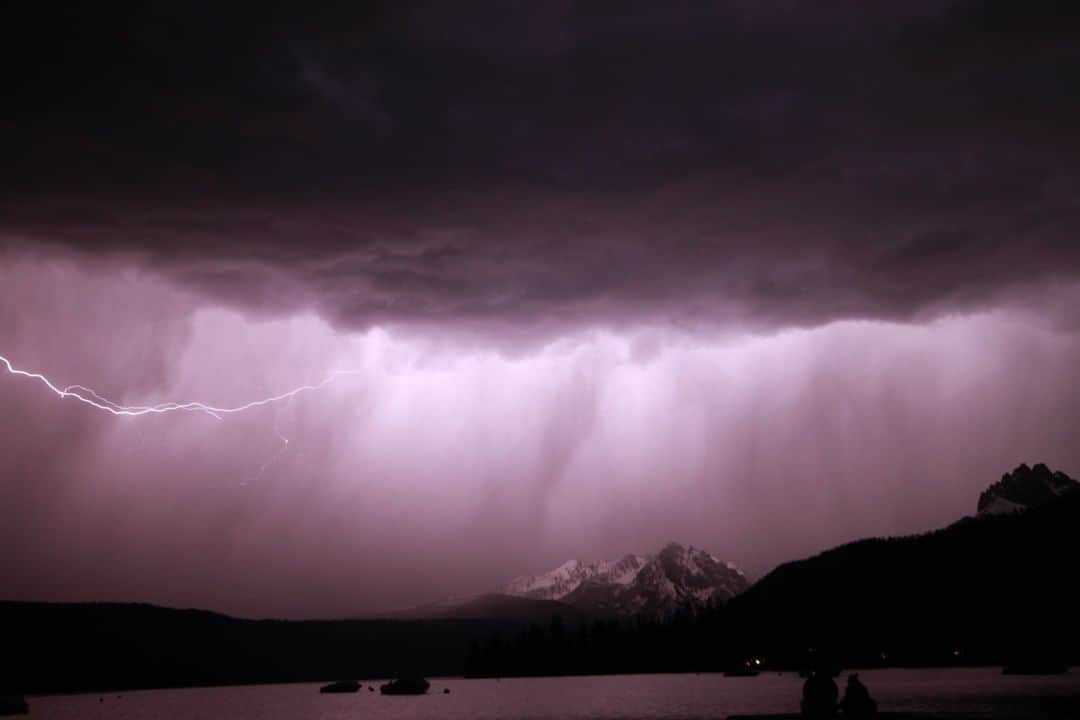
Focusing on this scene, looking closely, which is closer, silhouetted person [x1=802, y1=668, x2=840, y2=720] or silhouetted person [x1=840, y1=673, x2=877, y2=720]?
silhouetted person [x1=840, y1=673, x2=877, y2=720]

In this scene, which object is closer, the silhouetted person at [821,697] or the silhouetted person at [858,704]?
the silhouetted person at [858,704]

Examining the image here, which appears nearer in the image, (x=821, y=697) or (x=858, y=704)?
A: (x=858, y=704)

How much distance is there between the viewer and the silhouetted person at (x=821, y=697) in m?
67.6

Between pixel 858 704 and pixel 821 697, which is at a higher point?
pixel 821 697

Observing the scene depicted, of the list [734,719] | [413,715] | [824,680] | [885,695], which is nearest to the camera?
[824,680]

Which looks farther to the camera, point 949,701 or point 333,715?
point 333,715

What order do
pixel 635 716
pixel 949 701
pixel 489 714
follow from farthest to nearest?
pixel 489 714 < pixel 635 716 < pixel 949 701

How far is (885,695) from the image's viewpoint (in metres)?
152

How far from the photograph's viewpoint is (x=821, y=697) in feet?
222

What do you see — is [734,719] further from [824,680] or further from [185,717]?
[185,717]

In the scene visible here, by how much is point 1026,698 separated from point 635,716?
51.6 metres

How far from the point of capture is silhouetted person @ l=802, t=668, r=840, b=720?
222 feet

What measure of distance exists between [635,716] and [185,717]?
103 meters

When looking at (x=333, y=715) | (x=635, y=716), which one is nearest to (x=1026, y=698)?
(x=635, y=716)
